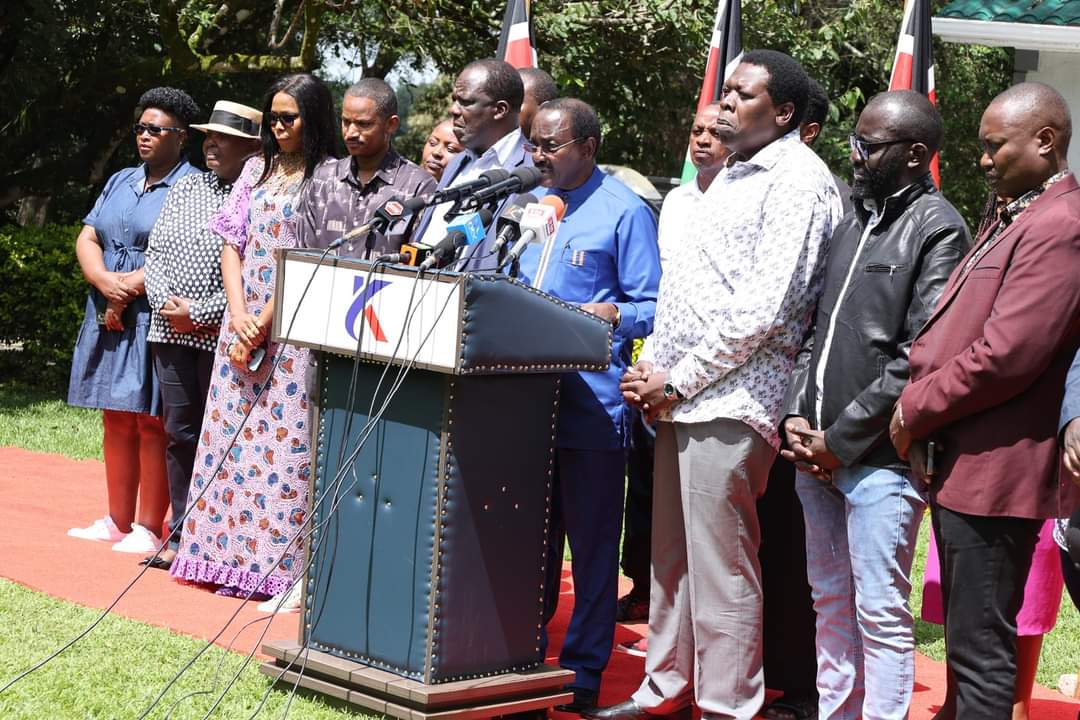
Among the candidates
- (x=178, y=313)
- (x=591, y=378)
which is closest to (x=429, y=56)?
(x=178, y=313)

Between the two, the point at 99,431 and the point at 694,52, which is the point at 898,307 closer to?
the point at 99,431

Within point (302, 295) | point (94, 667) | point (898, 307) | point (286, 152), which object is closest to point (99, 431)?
point (286, 152)

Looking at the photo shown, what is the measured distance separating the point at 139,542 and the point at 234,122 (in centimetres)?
224

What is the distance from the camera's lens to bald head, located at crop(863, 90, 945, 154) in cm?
413

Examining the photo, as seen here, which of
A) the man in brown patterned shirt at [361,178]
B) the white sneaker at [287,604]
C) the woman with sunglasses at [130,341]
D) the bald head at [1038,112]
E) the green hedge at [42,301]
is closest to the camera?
the bald head at [1038,112]

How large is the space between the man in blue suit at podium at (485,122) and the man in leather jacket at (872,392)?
1.52 m

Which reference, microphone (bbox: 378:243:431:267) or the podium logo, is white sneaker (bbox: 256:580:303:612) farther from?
microphone (bbox: 378:243:431:267)

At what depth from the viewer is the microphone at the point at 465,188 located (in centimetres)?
400

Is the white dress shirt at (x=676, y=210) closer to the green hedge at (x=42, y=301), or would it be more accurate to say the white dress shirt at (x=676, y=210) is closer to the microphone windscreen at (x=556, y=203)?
the microphone windscreen at (x=556, y=203)

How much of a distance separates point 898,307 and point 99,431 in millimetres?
8001

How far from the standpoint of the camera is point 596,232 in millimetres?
4879

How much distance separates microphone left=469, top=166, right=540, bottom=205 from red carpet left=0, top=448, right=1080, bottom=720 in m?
1.99

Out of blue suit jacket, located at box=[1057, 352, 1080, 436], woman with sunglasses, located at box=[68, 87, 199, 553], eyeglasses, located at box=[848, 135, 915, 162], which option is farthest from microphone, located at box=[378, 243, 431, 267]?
woman with sunglasses, located at box=[68, 87, 199, 553]

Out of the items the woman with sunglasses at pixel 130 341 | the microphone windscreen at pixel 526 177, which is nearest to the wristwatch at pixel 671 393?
the microphone windscreen at pixel 526 177
